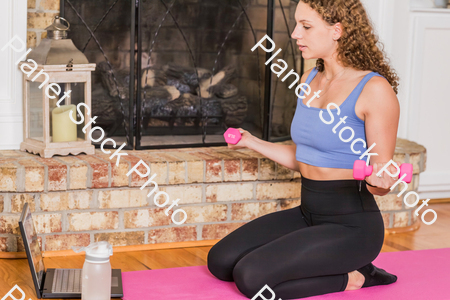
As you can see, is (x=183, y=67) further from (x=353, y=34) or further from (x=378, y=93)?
(x=378, y=93)

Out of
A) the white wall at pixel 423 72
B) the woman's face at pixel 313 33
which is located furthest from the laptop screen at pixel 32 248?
the white wall at pixel 423 72

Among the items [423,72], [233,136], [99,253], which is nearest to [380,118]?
[233,136]

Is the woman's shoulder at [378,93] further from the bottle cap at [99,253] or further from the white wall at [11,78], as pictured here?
the white wall at [11,78]

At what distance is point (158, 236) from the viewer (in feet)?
7.68

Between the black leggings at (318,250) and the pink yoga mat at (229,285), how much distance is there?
0.06m

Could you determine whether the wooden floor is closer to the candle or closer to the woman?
the woman

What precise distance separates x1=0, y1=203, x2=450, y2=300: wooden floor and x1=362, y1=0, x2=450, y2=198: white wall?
458mm

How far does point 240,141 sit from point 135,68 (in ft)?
2.19

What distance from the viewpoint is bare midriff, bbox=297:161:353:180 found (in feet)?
6.00

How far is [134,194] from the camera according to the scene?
7.45ft

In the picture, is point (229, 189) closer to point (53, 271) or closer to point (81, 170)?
point (81, 170)

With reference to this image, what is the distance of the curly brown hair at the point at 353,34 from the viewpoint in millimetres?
1803

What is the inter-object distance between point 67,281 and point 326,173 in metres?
0.85

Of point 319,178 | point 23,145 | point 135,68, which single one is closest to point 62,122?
point 23,145
